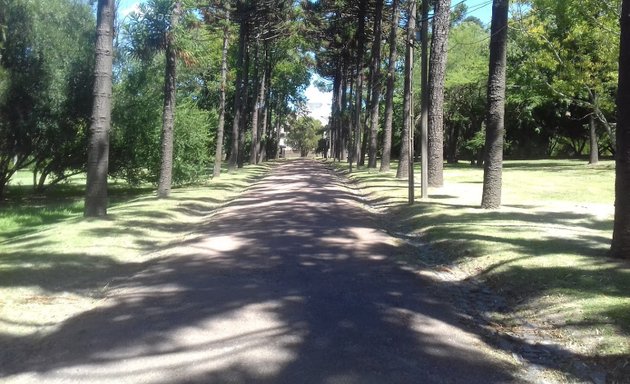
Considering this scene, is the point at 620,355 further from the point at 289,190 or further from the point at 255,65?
the point at 255,65

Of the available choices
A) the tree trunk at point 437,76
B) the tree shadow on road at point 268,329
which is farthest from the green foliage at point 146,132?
the tree shadow on road at point 268,329

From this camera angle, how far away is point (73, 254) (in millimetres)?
9016

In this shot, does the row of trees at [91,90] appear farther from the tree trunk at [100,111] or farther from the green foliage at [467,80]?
the green foliage at [467,80]

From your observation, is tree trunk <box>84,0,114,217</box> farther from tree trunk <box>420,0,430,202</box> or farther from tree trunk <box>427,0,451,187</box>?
tree trunk <box>427,0,451,187</box>

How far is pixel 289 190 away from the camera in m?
21.2

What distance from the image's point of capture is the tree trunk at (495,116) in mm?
13930

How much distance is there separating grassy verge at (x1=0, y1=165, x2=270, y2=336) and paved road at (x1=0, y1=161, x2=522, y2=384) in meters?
0.45

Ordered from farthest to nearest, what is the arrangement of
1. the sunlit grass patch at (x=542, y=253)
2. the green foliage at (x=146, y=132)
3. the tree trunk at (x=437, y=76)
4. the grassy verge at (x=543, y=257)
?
the green foliage at (x=146, y=132) → the tree trunk at (x=437, y=76) → the sunlit grass patch at (x=542, y=253) → the grassy verge at (x=543, y=257)

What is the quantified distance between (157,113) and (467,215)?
1480 centimetres

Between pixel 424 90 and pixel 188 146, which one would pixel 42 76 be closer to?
pixel 188 146

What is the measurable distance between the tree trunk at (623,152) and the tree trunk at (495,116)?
6.12 m

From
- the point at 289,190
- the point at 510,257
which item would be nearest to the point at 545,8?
the point at 289,190

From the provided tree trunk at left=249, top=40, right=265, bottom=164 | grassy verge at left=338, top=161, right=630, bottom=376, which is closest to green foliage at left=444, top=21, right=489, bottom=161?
tree trunk at left=249, top=40, right=265, bottom=164

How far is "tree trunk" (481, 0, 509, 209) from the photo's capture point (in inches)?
548
